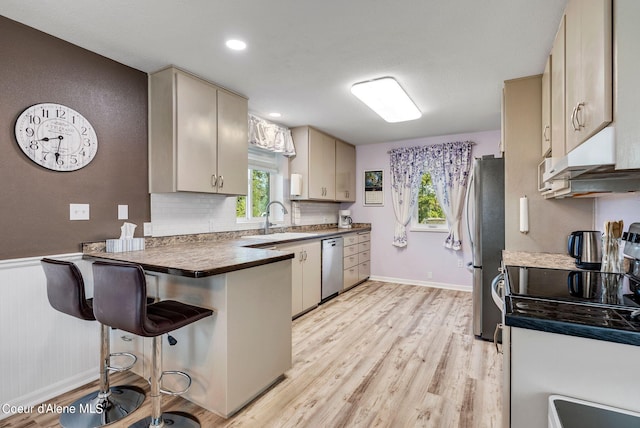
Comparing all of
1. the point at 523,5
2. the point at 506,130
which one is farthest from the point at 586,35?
the point at 506,130

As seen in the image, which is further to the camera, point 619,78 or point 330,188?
point 330,188

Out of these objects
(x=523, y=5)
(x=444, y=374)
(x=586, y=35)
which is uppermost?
(x=523, y=5)

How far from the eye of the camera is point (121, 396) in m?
1.97

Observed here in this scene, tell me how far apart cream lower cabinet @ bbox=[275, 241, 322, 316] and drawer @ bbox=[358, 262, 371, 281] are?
50.2 inches

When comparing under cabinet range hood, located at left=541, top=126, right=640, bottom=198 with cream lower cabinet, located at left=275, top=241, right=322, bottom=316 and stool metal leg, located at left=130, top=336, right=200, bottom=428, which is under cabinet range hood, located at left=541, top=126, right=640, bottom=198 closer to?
stool metal leg, located at left=130, top=336, right=200, bottom=428

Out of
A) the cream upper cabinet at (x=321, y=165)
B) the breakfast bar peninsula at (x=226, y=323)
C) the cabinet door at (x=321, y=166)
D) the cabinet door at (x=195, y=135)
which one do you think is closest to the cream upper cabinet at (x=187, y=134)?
the cabinet door at (x=195, y=135)

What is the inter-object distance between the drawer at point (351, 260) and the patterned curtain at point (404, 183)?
710mm

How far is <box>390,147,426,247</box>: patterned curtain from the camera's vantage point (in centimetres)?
486

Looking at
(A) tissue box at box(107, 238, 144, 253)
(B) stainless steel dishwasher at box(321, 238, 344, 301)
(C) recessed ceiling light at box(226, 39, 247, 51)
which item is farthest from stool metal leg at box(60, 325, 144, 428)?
(B) stainless steel dishwasher at box(321, 238, 344, 301)

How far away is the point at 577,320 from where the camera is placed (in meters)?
0.93

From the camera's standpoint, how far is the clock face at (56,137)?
1947mm

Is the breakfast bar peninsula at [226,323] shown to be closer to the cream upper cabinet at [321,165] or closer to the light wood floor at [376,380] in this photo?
the light wood floor at [376,380]

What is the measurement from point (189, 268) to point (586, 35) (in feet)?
6.49

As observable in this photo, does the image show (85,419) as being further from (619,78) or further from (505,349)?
(619,78)
